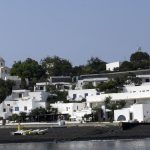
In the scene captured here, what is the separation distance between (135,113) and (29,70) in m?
30.1

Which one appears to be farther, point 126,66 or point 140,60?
point 140,60

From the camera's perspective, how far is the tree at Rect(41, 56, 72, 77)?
98.5 m

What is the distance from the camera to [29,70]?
89.5m

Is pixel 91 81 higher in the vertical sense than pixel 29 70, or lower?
lower

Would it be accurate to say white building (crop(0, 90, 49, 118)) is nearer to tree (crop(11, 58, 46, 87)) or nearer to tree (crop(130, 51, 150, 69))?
tree (crop(11, 58, 46, 87))

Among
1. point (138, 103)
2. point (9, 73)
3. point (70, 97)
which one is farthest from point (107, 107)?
point (9, 73)

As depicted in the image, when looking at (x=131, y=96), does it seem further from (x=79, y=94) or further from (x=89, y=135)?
(x=89, y=135)

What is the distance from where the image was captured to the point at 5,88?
8044cm

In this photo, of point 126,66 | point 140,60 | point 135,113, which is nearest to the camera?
point 135,113

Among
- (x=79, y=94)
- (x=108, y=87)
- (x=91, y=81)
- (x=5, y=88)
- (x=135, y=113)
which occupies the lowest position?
(x=135, y=113)

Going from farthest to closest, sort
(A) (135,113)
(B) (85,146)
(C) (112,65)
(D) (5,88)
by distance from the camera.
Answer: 1. (C) (112,65)
2. (D) (5,88)
3. (A) (135,113)
4. (B) (85,146)

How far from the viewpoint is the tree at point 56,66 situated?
98.5 m

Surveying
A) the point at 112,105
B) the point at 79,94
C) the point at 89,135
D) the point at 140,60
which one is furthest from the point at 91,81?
the point at 89,135

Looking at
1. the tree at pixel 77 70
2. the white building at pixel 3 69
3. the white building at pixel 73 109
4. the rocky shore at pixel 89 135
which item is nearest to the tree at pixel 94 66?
the tree at pixel 77 70
